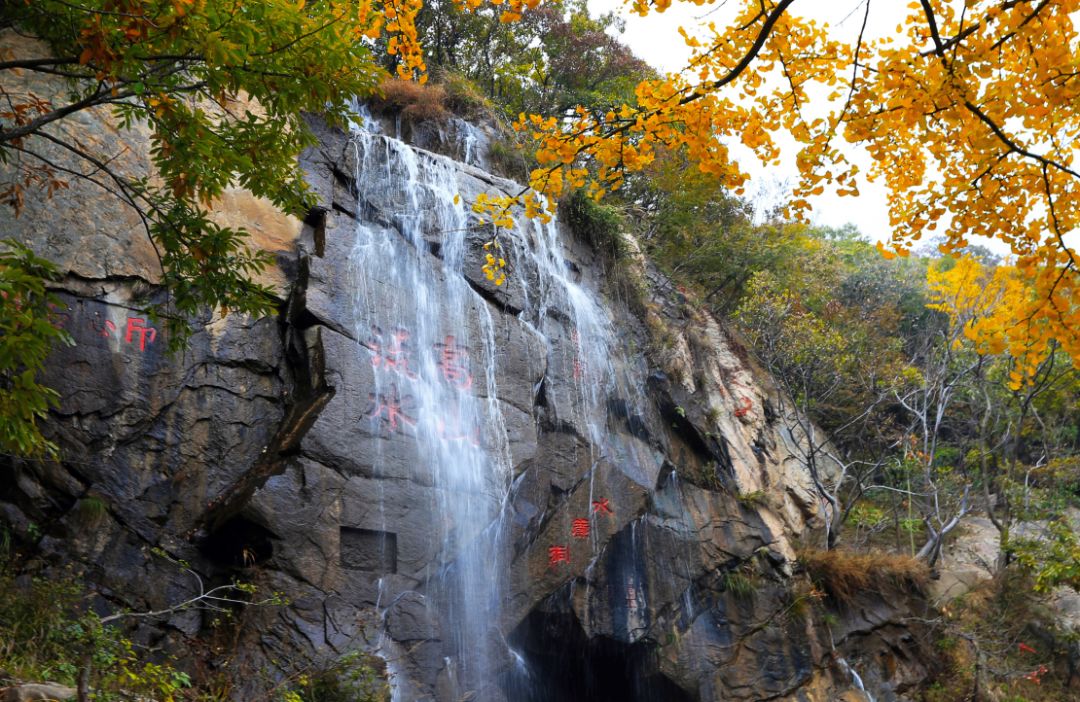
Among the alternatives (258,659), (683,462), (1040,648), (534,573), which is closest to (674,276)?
(683,462)

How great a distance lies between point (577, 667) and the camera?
842cm

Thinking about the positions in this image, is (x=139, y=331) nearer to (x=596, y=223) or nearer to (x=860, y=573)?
(x=596, y=223)

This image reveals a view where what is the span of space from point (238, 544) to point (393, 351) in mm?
2124

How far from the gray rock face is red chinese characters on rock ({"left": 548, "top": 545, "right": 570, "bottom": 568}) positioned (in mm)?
21

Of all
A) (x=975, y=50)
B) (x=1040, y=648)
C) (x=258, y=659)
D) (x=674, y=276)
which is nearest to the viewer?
(x=975, y=50)

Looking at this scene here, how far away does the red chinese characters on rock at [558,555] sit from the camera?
25.3ft

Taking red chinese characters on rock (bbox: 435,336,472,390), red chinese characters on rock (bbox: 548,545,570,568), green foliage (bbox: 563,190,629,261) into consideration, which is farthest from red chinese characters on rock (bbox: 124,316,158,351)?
green foliage (bbox: 563,190,629,261)

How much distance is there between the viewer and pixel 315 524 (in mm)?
6352

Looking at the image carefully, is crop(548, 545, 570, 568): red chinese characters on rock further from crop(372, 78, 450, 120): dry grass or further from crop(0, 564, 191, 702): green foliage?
crop(372, 78, 450, 120): dry grass

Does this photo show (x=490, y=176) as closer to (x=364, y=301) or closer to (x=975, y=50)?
(x=364, y=301)

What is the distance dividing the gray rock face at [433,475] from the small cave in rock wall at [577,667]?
0.03m

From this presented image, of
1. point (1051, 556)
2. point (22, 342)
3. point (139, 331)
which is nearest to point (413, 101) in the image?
point (139, 331)

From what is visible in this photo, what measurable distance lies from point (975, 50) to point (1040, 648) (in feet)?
31.8

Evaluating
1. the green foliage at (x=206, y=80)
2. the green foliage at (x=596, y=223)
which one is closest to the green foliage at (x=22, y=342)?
the green foliage at (x=206, y=80)
